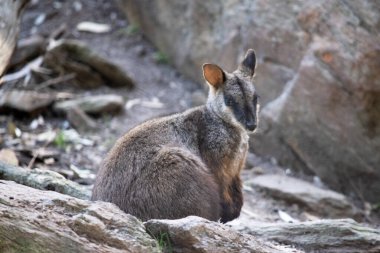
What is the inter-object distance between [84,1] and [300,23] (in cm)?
683

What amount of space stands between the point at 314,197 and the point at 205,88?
12.6 feet

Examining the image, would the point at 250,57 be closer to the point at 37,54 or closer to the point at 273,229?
the point at 273,229

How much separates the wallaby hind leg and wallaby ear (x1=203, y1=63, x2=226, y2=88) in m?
1.18

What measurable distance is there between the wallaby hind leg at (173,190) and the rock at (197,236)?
75cm

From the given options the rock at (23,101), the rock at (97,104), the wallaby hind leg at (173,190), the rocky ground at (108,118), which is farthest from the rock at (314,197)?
the rock at (23,101)

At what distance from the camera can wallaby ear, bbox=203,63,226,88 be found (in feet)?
22.0

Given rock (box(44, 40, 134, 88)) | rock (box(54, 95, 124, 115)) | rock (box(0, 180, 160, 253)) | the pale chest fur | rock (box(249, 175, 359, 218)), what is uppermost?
rock (box(44, 40, 134, 88))

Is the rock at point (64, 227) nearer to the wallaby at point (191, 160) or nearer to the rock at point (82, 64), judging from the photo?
the wallaby at point (191, 160)

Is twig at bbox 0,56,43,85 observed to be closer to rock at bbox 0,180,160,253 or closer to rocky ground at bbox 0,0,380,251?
rocky ground at bbox 0,0,380,251

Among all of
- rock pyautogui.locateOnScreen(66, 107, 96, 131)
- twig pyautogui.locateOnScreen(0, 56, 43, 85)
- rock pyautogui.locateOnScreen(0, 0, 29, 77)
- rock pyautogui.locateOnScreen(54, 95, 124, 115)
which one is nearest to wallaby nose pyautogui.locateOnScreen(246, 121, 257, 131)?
rock pyautogui.locateOnScreen(0, 0, 29, 77)

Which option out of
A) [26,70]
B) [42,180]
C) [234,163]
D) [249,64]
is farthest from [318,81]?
[26,70]

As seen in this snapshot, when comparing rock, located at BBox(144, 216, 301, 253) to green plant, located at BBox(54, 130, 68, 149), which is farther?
green plant, located at BBox(54, 130, 68, 149)

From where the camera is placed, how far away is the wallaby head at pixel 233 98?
6594 mm

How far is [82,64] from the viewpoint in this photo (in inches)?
471
